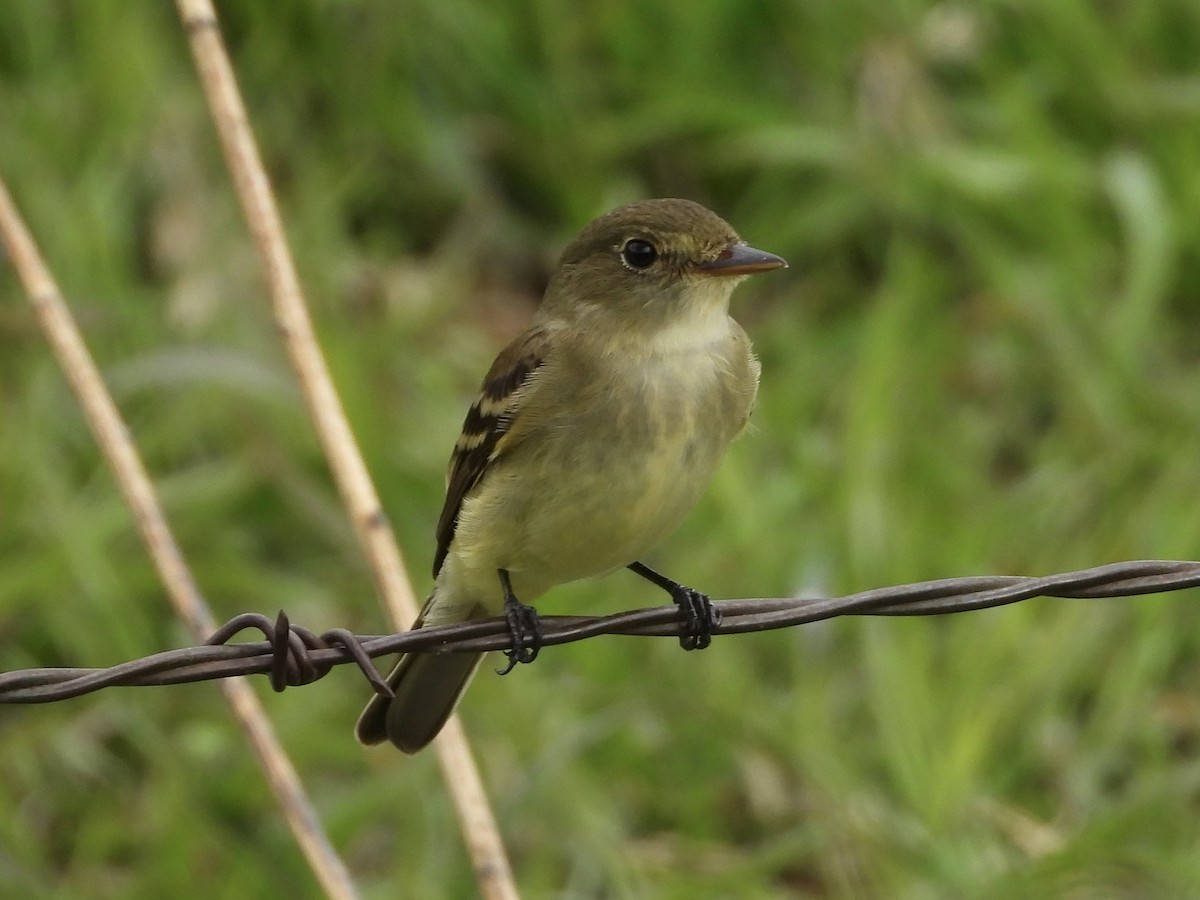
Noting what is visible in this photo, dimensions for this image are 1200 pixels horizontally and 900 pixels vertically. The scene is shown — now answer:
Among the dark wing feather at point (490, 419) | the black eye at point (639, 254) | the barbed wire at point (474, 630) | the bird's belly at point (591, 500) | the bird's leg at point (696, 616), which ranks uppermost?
the black eye at point (639, 254)

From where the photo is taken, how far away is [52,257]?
247 inches

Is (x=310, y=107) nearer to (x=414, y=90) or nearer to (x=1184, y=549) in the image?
(x=414, y=90)

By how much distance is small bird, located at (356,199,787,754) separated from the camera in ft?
11.9

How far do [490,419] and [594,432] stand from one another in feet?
0.98

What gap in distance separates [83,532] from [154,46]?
7.53 ft

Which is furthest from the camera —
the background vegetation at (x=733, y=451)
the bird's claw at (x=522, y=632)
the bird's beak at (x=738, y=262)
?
the background vegetation at (x=733, y=451)

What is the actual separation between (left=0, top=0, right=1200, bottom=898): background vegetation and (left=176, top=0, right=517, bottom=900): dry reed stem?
1.39m

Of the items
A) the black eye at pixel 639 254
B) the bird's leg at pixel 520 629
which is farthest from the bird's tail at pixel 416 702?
the black eye at pixel 639 254

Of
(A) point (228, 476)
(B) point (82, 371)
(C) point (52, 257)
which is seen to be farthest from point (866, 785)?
(C) point (52, 257)

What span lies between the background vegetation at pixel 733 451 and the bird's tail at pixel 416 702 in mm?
861

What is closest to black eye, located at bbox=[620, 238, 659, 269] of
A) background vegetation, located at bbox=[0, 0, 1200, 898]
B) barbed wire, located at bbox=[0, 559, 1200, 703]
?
barbed wire, located at bbox=[0, 559, 1200, 703]

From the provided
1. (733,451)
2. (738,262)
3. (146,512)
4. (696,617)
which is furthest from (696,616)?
(733,451)

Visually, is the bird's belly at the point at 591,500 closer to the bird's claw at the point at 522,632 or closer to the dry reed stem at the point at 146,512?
the bird's claw at the point at 522,632

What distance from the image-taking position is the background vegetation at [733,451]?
4898 mm
